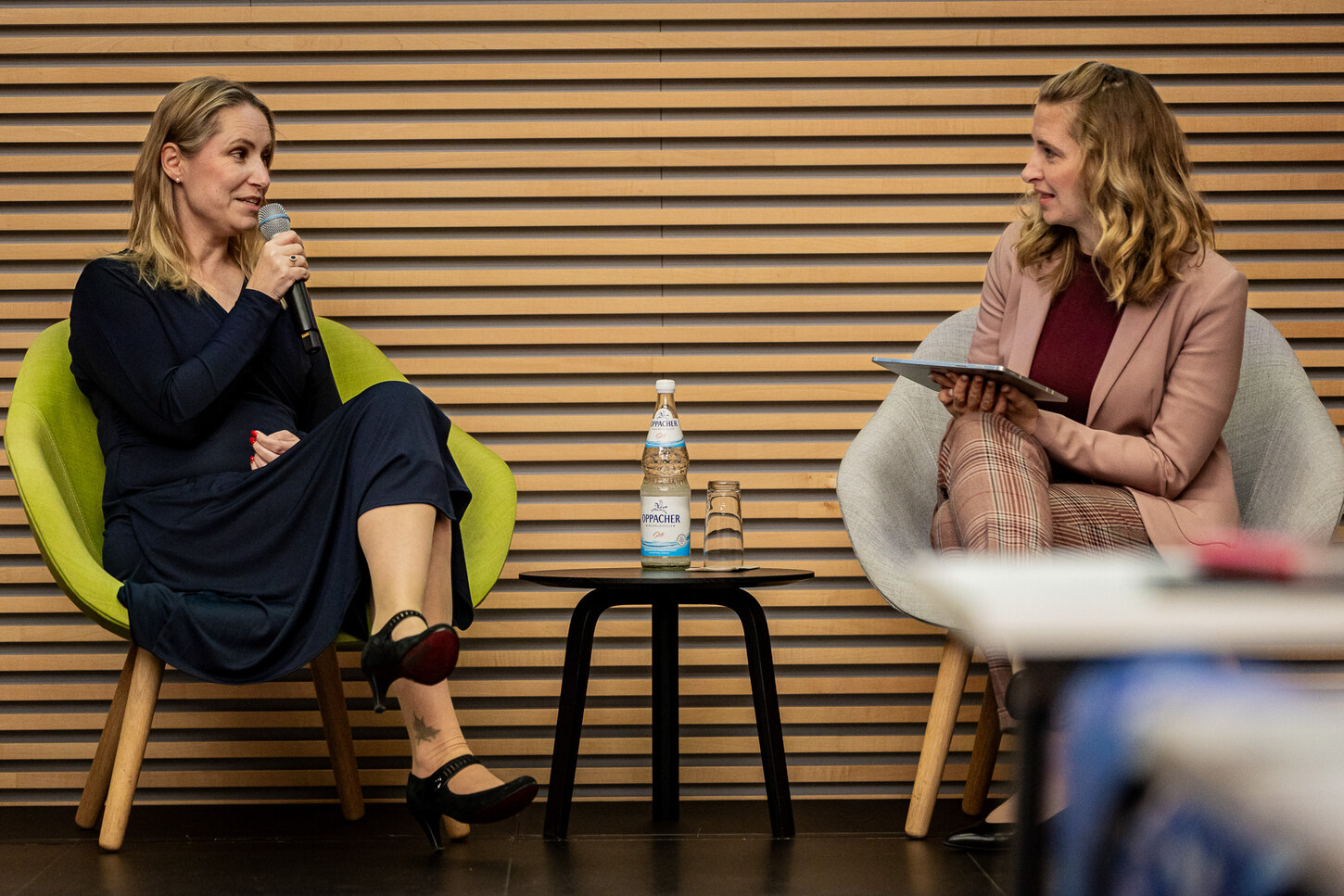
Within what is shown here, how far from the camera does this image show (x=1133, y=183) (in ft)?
7.73

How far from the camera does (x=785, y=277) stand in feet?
9.94

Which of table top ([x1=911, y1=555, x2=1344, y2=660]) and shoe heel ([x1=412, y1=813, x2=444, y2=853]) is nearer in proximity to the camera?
table top ([x1=911, y1=555, x2=1344, y2=660])

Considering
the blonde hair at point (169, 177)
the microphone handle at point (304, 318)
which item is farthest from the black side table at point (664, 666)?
the blonde hair at point (169, 177)

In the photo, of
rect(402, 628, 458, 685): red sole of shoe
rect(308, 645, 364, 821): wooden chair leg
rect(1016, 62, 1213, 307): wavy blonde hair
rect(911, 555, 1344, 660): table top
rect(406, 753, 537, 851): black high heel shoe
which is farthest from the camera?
rect(308, 645, 364, 821): wooden chair leg

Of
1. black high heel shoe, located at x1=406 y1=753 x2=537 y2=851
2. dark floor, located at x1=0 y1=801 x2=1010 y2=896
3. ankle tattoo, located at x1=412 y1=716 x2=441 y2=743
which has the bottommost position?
dark floor, located at x1=0 y1=801 x2=1010 y2=896

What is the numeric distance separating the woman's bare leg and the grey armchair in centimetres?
82

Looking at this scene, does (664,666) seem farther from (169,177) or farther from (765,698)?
(169,177)

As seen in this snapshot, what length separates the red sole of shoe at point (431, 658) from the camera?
1902 mm

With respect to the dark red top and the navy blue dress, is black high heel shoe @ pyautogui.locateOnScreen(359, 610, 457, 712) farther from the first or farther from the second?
the dark red top

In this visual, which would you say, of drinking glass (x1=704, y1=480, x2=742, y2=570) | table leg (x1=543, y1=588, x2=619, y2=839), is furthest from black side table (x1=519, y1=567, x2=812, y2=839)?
drinking glass (x1=704, y1=480, x2=742, y2=570)

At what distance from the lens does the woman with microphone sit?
2102mm

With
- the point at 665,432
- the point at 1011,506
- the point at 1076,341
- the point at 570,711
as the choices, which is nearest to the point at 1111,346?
the point at 1076,341

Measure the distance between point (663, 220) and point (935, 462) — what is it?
0.92m

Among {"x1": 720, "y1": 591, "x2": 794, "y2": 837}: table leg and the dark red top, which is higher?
the dark red top
